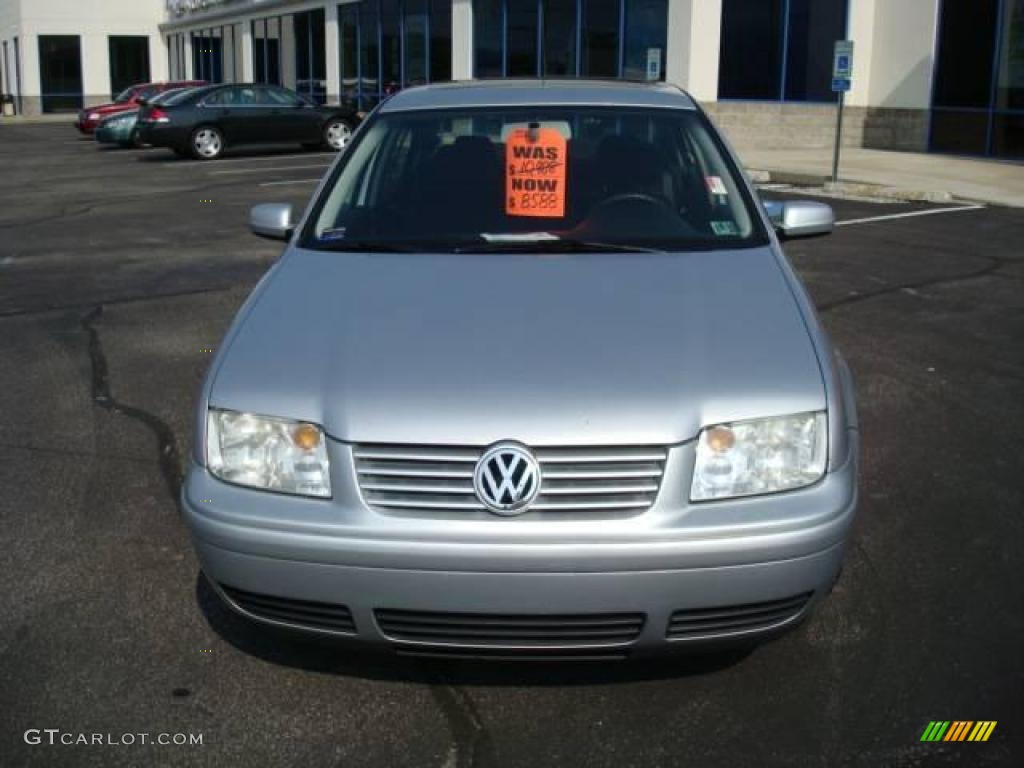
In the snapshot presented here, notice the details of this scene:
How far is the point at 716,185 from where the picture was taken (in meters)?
4.19

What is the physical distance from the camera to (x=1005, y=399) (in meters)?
5.84

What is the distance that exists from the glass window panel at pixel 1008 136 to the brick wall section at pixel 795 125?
255 cm

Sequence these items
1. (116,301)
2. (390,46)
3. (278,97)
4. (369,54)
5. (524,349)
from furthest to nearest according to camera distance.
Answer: (369,54) → (390,46) → (278,97) → (116,301) → (524,349)

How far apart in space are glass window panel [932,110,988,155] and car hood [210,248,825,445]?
737 inches

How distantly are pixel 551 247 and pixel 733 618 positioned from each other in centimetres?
152

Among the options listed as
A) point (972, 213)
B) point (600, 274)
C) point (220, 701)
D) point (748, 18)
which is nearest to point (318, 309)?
point (600, 274)

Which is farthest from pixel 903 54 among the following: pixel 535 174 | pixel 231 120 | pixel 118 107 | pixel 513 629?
pixel 513 629

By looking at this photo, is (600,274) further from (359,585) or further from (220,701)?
(220,701)

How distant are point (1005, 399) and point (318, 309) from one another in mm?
3917

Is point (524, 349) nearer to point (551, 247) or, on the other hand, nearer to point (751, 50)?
point (551, 247)

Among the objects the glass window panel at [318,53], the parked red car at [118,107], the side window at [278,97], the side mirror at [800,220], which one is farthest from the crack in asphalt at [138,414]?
the glass window panel at [318,53]

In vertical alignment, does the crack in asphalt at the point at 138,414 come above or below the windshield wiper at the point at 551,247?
below

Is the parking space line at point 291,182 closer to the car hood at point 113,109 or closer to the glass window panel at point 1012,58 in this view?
the glass window panel at point 1012,58

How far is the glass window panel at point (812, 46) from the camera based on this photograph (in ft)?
73.2
